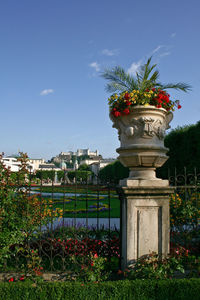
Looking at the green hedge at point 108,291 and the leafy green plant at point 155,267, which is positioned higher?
the leafy green plant at point 155,267

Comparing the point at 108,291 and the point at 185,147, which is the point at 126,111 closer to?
the point at 108,291

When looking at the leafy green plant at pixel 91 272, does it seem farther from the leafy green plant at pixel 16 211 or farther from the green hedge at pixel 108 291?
the leafy green plant at pixel 16 211

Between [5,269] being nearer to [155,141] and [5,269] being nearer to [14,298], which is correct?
[14,298]

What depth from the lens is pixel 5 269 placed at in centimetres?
407

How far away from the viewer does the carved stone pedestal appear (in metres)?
3.82

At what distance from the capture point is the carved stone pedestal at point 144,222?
3.82 m

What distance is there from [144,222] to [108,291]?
1075 millimetres

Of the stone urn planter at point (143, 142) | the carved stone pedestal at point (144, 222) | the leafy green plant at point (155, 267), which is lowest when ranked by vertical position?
the leafy green plant at point (155, 267)

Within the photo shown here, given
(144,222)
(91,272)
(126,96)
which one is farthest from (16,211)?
(126,96)

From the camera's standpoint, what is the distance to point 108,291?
329cm

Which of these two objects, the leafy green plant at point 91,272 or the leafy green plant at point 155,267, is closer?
the leafy green plant at point 155,267

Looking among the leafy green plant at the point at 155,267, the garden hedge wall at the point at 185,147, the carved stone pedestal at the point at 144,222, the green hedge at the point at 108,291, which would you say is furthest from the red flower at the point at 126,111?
the garden hedge wall at the point at 185,147

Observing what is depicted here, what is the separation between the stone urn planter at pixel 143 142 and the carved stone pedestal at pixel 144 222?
0.49 ft

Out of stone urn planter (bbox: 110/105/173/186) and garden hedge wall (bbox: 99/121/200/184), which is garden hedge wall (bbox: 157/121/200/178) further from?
stone urn planter (bbox: 110/105/173/186)
